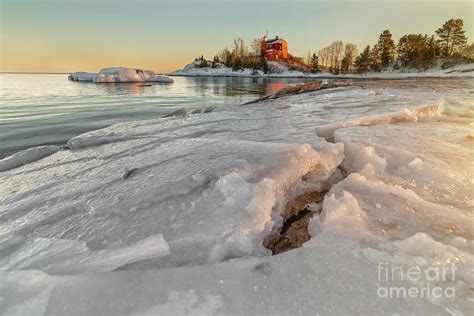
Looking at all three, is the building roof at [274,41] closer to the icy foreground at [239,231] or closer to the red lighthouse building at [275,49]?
the red lighthouse building at [275,49]

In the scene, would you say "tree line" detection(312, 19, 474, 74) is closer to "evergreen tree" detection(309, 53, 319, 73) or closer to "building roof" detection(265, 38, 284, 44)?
"evergreen tree" detection(309, 53, 319, 73)

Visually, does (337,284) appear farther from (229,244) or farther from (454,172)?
(454,172)

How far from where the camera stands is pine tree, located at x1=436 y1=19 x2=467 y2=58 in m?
55.4

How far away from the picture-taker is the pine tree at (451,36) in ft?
182

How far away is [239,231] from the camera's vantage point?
1619 mm

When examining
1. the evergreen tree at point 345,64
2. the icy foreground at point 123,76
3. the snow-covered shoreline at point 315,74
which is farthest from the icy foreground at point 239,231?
the evergreen tree at point 345,64

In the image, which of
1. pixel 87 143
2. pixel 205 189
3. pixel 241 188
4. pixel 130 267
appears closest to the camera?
pixel 130 267

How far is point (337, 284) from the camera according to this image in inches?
48.0

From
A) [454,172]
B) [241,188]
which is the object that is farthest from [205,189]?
[454,172]

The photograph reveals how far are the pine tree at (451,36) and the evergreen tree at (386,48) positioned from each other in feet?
32.0

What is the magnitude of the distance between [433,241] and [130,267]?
5.97 ft

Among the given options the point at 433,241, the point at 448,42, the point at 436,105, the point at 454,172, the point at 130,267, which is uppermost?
the point at 448,42

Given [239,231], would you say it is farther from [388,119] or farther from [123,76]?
[123,76]

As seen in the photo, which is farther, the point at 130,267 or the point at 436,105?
the point at 436,105
